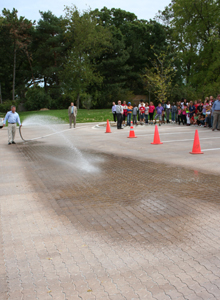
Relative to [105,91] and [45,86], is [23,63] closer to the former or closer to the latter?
[45,86]

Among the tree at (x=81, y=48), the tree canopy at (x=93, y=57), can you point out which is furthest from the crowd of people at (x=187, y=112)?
the tree at (x=81, y=48)

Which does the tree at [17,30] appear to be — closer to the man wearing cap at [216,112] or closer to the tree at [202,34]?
the tree at [202,34]

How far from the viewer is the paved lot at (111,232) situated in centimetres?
346

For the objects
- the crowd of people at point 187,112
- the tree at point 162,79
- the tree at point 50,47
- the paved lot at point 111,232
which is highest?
the tree at point 50,47

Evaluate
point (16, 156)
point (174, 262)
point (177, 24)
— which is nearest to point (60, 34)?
point (177, 24)

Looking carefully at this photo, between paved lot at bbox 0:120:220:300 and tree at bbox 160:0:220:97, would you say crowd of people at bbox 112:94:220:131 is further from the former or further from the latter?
tree at bbox 160:0:220:97

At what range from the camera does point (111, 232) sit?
15.8 ft

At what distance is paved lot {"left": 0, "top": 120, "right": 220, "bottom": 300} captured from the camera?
3459mm

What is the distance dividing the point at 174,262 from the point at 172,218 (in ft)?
4.88

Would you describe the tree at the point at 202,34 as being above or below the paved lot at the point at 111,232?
above

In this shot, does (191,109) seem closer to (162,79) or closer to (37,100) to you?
(162,79)

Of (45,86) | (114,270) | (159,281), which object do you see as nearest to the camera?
(159,281)

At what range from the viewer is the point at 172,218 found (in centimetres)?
534

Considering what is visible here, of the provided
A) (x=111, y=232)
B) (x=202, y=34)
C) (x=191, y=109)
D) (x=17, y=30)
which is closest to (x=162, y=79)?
(x=202, y=34)
